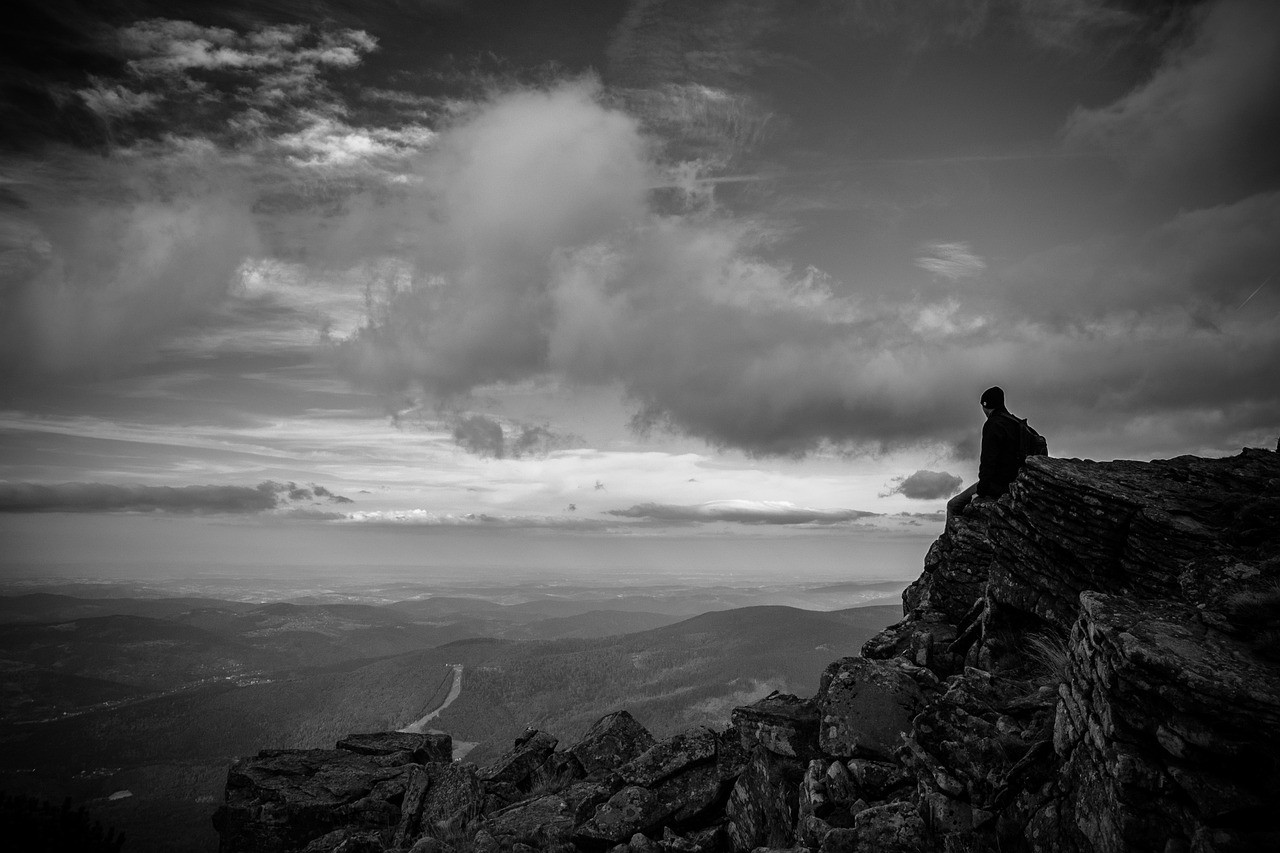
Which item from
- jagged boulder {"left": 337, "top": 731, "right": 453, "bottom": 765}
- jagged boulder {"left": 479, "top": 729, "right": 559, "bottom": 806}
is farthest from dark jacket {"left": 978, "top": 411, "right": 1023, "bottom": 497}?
jagged boulder {"left": 337, "top": 731, "right": 453, "bottom": 765}

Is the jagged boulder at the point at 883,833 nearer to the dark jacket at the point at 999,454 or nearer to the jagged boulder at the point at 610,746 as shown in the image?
the jagged boulder at the point at 610,746


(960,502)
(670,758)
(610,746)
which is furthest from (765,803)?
(960,502)

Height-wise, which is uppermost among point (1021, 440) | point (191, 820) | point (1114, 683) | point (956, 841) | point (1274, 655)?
point (1021, 440)

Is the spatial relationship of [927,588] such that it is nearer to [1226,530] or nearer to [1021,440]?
[1021,440]

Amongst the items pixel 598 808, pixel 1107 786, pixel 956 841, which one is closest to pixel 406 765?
pixel 598 808

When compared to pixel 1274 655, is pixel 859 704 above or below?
below

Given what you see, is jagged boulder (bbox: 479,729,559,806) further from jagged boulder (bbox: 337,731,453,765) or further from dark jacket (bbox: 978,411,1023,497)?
dark jacket (bbox: 978,411,1023,497)

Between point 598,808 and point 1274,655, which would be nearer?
point 1274,655

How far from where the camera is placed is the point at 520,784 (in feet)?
81.1

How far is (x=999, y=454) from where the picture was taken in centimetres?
2131

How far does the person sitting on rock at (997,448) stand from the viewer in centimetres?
2033

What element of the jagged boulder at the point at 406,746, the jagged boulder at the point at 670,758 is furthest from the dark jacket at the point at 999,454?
the jagged boulder at the point at 406,746

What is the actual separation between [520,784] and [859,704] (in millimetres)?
17102

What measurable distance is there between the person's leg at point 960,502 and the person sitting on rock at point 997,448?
1.54 m
